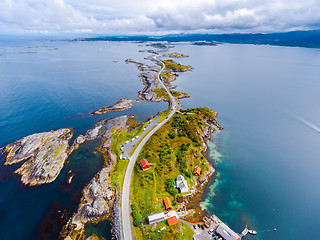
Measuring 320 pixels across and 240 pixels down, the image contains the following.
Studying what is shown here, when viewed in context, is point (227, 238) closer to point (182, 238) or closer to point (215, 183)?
point (182, 238)

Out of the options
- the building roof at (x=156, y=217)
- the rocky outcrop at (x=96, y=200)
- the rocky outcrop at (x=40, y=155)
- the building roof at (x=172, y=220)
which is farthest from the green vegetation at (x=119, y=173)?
the rocky outcrop at (x=40, y=155)

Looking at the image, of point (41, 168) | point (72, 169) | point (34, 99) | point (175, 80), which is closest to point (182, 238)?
point (72, 169)

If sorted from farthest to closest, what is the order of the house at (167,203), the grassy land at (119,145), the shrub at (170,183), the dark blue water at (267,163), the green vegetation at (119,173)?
the grassy land at (119,145)
the green vegetation at (119,173)
the shrub at (170,183)
the dark blue water at (267,163)
the house at (167,203)

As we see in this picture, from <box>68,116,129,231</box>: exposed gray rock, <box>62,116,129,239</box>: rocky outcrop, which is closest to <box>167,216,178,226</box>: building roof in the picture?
<box>62,116,129,239</box>: rocky outcrop

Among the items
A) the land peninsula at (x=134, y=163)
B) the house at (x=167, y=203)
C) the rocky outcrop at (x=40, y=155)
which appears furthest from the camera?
the rocky outcrop at (x=40, y=155)

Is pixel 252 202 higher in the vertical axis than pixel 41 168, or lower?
lower

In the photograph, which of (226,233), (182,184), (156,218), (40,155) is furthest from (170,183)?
(40,155)

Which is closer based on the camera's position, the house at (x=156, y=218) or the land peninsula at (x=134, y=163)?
the house at (x=156, y=218)

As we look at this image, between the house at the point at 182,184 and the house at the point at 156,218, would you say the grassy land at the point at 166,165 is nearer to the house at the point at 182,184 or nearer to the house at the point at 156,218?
the house at the point at 156,218
